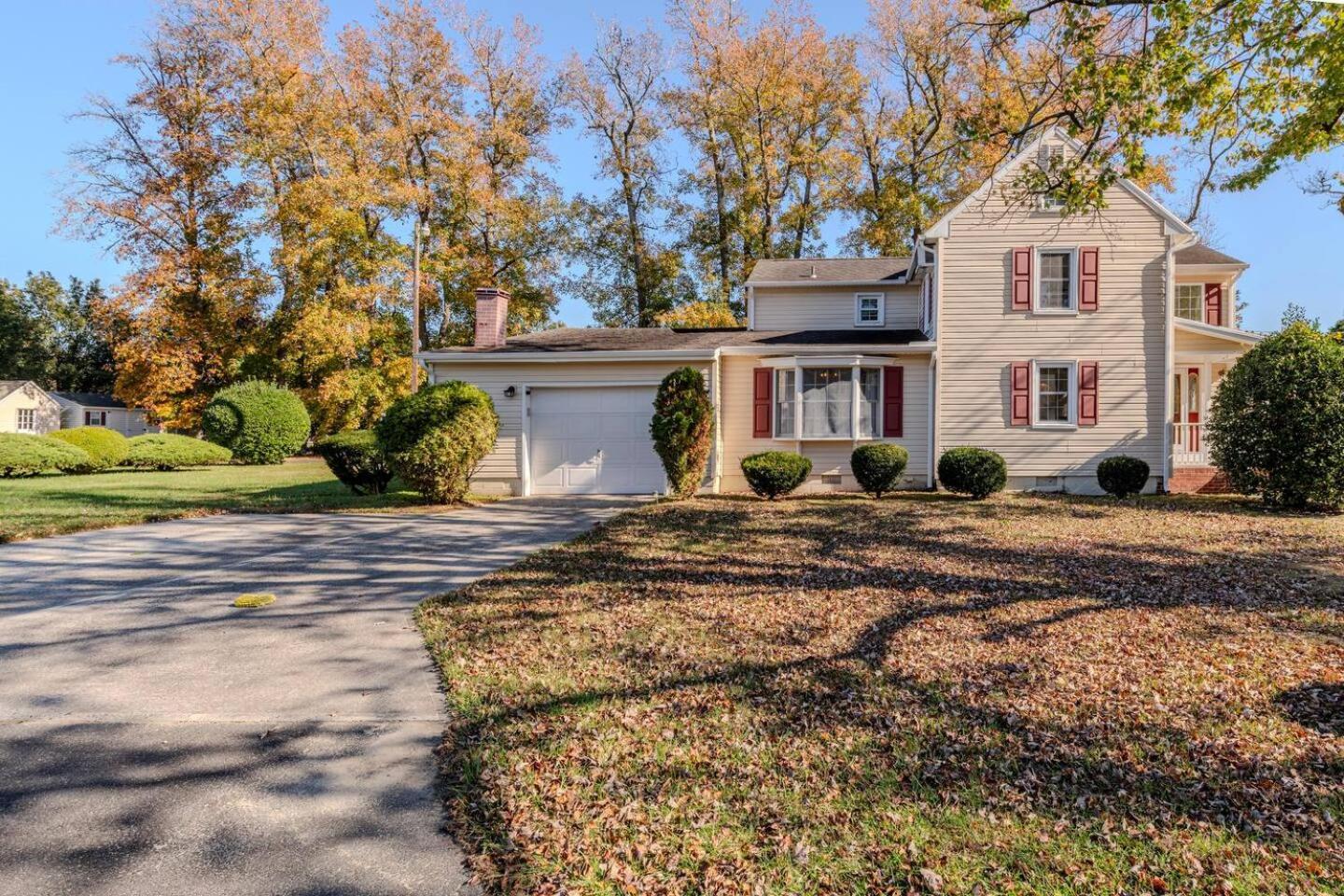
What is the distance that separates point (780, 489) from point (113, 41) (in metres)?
30.3

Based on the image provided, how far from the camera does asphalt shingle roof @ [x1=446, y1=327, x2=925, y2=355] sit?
47.3 ft

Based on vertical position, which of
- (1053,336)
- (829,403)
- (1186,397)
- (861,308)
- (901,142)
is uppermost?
(901,142)

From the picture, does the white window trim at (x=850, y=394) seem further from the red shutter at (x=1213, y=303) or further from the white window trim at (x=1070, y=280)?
the red shutter at (x=1213, y=303)

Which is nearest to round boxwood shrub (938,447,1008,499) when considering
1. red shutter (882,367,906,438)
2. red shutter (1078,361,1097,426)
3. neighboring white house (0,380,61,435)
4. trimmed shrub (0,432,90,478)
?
red shutter (882,367,906,438)

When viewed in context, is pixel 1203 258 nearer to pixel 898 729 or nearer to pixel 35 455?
pixel 898 729

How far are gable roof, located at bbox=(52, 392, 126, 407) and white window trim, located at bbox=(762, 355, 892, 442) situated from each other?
1850 inches

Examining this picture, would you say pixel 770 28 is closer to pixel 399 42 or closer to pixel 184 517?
pixel 399 42

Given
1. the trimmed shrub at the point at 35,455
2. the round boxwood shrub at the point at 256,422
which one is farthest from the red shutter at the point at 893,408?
the trimmed shrub at the point at 35,455

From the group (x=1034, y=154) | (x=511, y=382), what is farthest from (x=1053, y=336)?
(x=511, y=382)

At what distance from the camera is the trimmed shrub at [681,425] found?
12.4 metres

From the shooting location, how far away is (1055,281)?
572 inches

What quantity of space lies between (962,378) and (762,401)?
417 cm

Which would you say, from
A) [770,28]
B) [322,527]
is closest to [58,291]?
[770,28]

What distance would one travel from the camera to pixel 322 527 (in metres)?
9.84
